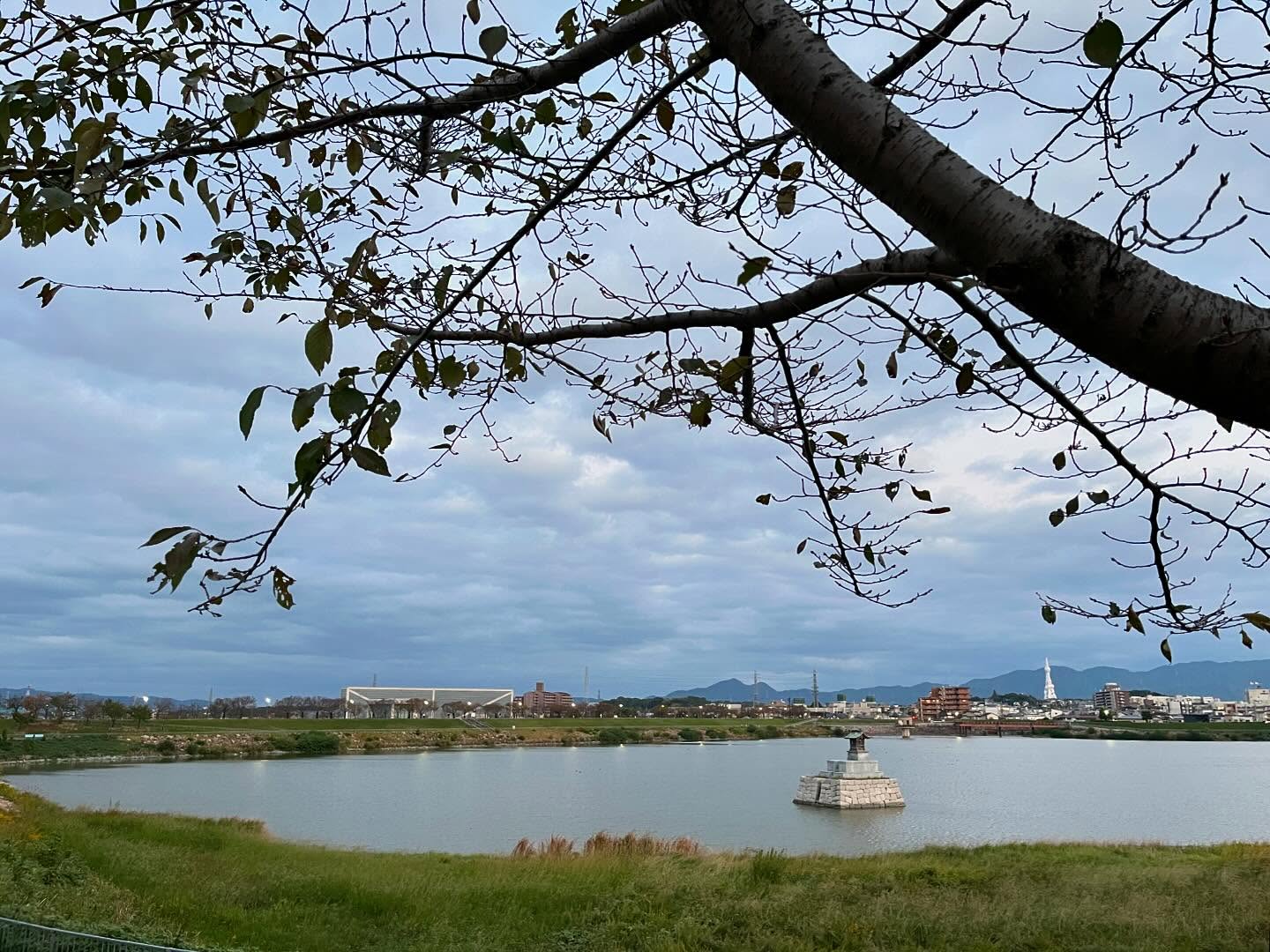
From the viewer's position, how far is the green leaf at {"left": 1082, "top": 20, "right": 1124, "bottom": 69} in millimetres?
1557

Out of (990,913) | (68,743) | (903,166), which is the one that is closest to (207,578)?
(903,166)

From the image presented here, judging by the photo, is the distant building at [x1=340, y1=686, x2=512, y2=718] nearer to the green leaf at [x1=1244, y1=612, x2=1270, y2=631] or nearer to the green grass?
the green grass

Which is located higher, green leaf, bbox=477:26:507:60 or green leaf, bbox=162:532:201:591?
green leaf, bbox=477:26:507:60

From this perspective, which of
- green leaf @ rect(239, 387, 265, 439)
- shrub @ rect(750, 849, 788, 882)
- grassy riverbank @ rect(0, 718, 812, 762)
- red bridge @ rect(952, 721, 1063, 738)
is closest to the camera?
green leaf @ rect(239, 387, 265, 439)

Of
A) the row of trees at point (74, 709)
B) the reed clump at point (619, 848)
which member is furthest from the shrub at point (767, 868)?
the row of trees at point (74, 709)

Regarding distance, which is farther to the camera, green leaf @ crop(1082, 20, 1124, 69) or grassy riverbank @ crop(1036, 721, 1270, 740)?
grassy riverbank @ crop(1036, 721, 1270, 740)

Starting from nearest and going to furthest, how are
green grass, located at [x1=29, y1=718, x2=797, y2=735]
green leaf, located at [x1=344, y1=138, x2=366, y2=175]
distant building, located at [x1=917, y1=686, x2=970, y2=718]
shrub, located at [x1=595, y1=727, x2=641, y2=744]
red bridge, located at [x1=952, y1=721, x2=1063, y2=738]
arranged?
1. green leaf, located at [x1=344, y1=138, x2=366, y2=175]
2. green grass, located at [x1=29, y1=718, x2=797, y2=735]
3. shrub, located at [x1=595, y1=727, x2=641, y2=744]
4. red bridge, located at [x1=952, y1=721, x2=1063, y2=738]
5. distant building, located at [x1=917, y1=686, x2=970, y2=718]

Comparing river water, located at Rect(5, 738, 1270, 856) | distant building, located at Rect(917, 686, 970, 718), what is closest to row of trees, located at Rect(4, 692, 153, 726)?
river water, located at Rect(5, 738, 1270, 856)

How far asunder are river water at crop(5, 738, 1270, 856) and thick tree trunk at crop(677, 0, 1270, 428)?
22328 mm

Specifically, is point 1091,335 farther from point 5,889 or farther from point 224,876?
point 224,876

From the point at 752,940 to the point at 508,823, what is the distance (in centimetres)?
1992

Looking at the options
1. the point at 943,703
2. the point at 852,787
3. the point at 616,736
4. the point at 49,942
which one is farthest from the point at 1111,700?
the point at 49,942

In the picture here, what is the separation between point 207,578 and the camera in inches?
63.9

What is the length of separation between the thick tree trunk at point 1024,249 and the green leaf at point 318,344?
990 mm
